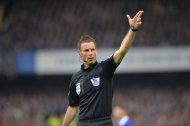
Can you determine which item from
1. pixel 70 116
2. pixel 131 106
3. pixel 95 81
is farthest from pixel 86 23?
pixel 95 81

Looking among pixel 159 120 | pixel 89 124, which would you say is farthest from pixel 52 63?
pixel 89 124

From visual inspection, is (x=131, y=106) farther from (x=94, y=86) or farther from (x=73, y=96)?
(x=94, y=86)

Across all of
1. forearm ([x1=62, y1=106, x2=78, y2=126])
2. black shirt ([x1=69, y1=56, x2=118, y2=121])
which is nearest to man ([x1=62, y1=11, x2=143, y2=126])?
black shirt ([x1=69, y1=56, x2=118, y2=121])

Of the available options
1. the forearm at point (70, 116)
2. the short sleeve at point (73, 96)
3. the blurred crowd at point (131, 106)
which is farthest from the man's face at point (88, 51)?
the blurred crowd at point (131, 106)

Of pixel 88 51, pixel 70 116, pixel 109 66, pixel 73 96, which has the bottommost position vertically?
pixel 70 116

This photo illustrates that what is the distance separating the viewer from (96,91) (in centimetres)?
608

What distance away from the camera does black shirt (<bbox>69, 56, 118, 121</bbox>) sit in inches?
239

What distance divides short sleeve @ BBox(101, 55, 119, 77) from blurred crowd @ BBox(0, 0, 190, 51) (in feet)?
48.1

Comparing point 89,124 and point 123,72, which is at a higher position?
point 89,124

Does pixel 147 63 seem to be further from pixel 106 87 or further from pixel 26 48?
pixel 106 87

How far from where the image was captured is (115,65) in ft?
19.7

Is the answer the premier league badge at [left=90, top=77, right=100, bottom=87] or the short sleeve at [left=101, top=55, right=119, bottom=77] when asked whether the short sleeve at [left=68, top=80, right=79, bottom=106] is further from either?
the short sleeve at [left=101, top=55, right=119, bottom=77]

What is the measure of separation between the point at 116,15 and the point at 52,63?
2709 millimetres

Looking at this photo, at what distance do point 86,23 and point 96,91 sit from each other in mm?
15407
